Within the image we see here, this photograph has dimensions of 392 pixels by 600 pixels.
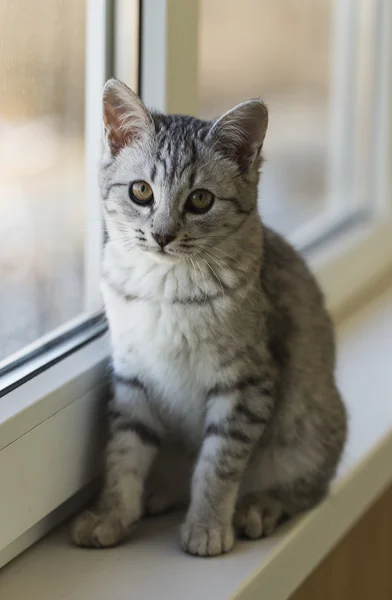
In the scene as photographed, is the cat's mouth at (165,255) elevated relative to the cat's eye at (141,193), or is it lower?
lower

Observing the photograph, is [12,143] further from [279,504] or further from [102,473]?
[279,504]

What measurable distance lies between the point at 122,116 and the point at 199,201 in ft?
0.42

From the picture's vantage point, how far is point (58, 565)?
1.01 meters

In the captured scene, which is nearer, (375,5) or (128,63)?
(128,63)

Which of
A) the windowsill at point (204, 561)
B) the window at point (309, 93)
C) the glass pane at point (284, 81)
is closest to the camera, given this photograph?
the windowsill at point (204, 561)

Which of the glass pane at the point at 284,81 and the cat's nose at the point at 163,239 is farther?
the glass pane at the point at 284,81

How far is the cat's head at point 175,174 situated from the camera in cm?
98

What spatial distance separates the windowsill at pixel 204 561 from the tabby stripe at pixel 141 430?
10 centimetres

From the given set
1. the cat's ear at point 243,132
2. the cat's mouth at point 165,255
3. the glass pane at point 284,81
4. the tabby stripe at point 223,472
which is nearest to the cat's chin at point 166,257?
the cat's mouth at point 165,255

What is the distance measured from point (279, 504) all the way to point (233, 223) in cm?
35

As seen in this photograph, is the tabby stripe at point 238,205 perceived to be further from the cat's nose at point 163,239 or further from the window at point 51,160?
the window at point 51,160

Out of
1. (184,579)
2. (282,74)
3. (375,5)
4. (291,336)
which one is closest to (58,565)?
(184,579)

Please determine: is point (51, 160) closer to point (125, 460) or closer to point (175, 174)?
point (175, 174)

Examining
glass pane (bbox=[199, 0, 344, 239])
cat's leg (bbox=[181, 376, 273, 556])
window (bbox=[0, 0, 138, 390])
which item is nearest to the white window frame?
window (bbox=[0, 0, 138, 390])
